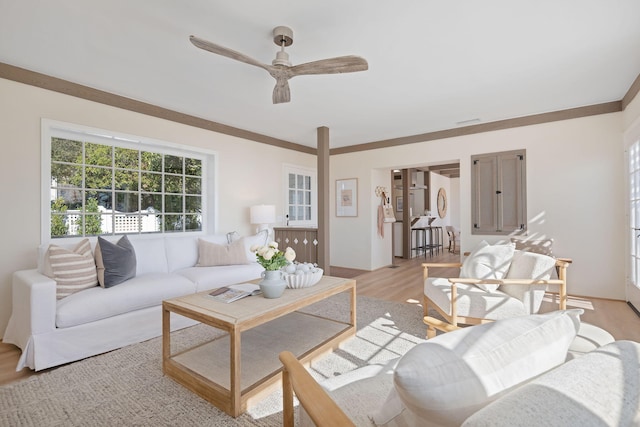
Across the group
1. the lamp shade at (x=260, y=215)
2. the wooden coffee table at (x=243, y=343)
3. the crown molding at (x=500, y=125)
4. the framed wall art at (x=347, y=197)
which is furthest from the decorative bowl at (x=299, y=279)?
the crown molding at (x=500, y=125)

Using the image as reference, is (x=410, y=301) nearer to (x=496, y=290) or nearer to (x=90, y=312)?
(x=496, y=290)

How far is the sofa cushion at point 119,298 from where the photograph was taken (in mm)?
2287

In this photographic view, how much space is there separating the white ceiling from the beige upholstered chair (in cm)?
185

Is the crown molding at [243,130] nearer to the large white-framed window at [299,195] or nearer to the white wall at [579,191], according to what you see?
the white wall at [579,191]

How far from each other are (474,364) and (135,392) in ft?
6.85

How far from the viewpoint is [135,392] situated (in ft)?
6.16

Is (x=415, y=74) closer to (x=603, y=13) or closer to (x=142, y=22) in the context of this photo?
(x=603, y=13)

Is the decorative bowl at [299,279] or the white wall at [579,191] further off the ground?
the white wall at [579,191]

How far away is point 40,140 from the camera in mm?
2988

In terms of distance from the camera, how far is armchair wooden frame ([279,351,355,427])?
79cm

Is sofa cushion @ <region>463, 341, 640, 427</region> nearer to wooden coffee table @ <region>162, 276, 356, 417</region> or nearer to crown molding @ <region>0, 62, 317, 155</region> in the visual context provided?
wooden coffee table @ <region>162, 276, 356, 417</region>

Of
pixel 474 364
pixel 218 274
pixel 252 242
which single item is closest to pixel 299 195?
pixel 252 242

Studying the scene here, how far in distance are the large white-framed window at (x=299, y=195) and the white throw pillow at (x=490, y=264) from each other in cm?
366

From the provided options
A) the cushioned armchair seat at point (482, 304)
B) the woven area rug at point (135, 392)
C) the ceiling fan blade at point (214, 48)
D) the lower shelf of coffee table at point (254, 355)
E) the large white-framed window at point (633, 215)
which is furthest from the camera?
the large white-framed window at point (633, 215)
